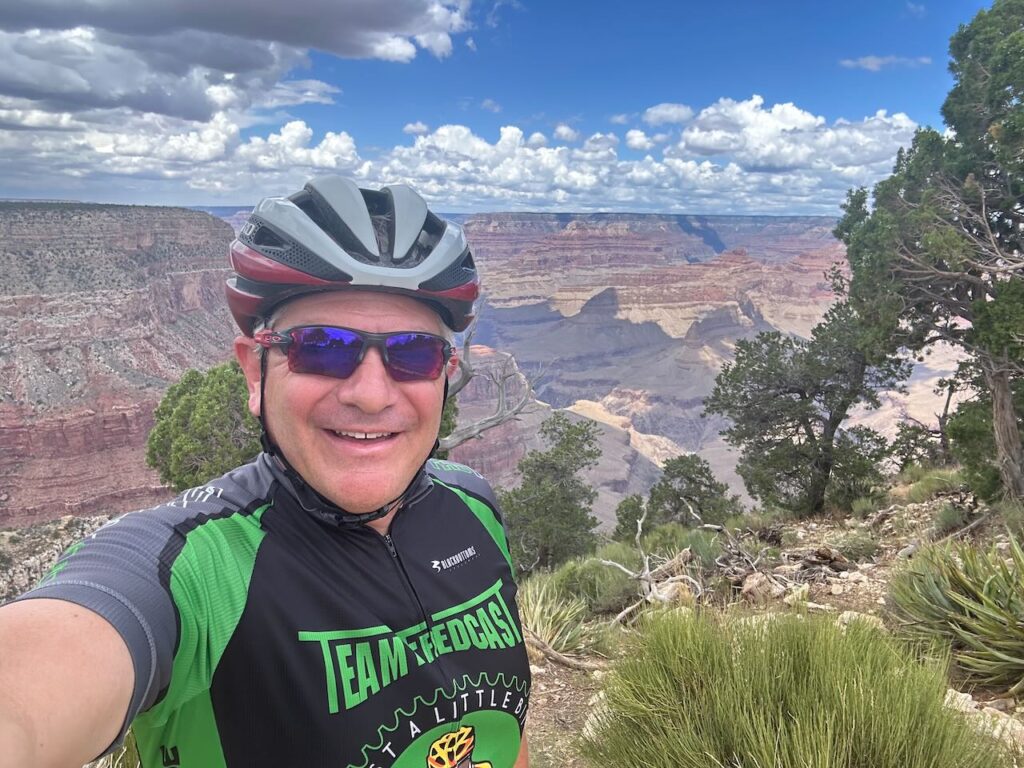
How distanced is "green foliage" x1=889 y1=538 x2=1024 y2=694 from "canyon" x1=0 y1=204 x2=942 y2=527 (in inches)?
174

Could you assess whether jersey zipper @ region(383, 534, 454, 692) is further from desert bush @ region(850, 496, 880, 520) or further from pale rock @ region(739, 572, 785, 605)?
desert bush @ region(850, 496, 880, 520)

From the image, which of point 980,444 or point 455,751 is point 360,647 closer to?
point 455,751

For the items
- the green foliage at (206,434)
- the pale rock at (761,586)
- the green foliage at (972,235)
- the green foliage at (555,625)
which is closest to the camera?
the green foliage at (555,625)

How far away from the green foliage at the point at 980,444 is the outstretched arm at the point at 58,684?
43.8 feet

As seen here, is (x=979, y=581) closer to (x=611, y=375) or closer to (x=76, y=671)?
(x=76, y=671)

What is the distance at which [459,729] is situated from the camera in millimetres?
1607

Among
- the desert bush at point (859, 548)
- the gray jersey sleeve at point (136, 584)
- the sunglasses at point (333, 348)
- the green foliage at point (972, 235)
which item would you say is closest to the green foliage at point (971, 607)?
the sunglasses at point (333, 348)

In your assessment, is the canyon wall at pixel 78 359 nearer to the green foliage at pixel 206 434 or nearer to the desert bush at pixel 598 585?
the green foliage at pixel 206 434

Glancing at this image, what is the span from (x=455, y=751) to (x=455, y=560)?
500 millimetres

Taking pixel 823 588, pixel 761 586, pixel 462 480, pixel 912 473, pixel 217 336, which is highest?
pixel 462 480

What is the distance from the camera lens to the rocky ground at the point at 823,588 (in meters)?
3.38

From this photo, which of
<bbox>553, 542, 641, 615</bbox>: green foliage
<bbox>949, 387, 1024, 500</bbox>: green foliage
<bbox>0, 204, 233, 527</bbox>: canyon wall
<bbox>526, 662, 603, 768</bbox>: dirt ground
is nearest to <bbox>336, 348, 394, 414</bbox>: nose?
<bbox>526, 662, 603, 768</bbox>: dirt ground

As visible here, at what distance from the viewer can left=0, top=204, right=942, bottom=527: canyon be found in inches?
2082

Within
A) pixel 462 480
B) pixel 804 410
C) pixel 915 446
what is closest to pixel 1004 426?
pixel 804 410
